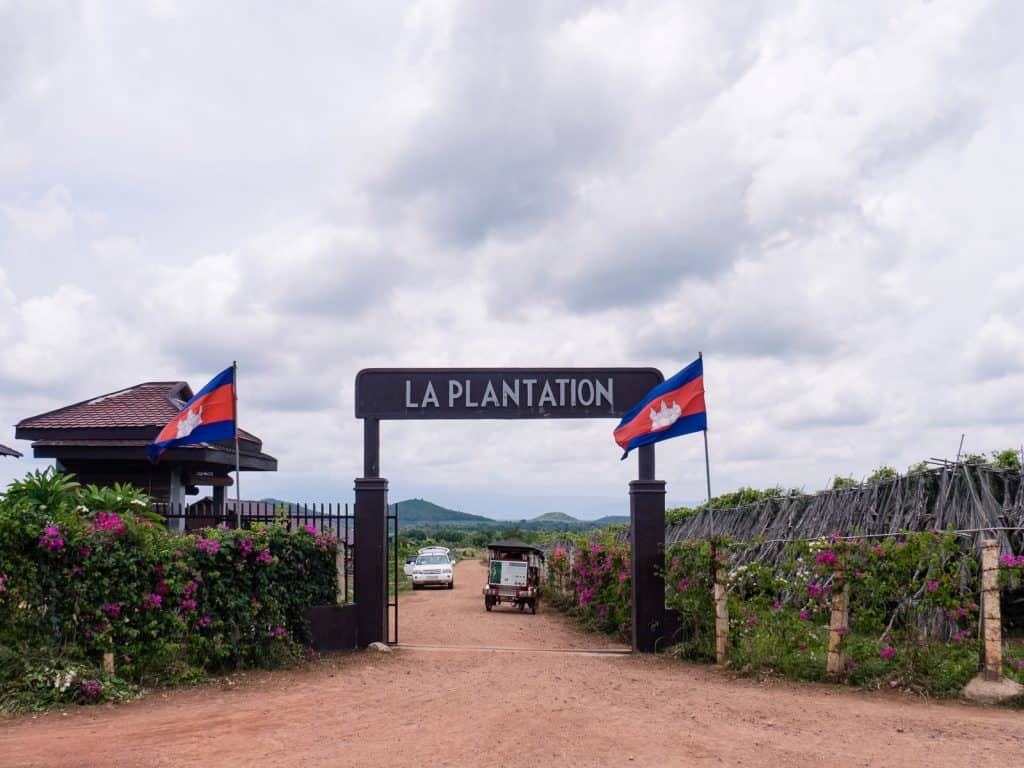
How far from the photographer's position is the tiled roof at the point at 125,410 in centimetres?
1798

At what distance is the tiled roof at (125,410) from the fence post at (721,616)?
11612 mm

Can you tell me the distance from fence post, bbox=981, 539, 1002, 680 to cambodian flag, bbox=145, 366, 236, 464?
9.26 metres

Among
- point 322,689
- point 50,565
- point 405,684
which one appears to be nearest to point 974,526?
point 405,684

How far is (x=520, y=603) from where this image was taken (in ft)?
73.7

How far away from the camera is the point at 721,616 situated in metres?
11.2

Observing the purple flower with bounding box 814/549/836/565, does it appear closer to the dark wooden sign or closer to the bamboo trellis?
the bamboo trellis

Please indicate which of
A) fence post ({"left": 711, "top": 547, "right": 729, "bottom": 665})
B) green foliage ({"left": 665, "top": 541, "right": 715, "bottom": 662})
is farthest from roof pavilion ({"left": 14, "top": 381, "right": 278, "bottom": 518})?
fence post ({"left": 711, "top": 547, "right": 729, "bottom": 665})

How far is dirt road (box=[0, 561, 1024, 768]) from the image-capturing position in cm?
665

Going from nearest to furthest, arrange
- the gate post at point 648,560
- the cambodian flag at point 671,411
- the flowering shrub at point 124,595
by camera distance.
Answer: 1. the flowering shrub at point 124,595
2. the cambodian flag at point 671,411
3. the gate post at point 648,560

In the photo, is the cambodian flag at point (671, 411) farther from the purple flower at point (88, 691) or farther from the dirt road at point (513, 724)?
the purple flower at point (88, 691)

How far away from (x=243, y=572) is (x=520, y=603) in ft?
41.7

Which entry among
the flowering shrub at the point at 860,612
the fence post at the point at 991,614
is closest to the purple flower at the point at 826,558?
the flowering shrub at the point at 860,612

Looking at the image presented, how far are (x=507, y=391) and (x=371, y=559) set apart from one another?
312 centimetres

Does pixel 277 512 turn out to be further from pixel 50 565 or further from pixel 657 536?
pixel 657 536
